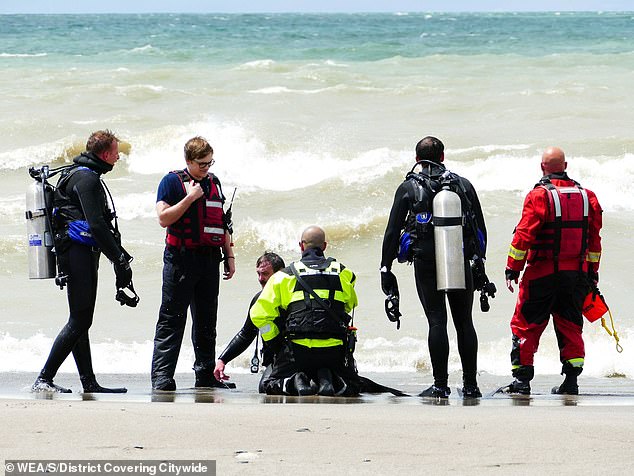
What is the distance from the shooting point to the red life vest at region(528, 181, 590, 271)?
6.93 meters

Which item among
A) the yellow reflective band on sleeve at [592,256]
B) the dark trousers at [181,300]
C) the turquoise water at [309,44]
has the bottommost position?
the dark trousers at [181,300]

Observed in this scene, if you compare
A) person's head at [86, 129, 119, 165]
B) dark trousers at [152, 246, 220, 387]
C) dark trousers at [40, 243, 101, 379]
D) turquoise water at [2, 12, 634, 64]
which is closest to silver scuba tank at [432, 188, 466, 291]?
dark trousers at [152, 246, 220, 387]

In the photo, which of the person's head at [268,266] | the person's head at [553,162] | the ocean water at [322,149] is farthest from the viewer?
the ocean water at [322,149]

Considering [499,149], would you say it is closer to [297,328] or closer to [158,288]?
[158,288]

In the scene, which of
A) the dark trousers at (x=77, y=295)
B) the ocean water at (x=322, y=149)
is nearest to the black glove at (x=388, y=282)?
the dark trousers at (x=77, y=295)

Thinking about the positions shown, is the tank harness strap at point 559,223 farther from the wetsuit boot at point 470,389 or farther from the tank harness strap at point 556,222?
the wetsuit boot at point 470,389

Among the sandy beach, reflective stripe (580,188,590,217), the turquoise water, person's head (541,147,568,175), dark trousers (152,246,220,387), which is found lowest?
the sandy beach

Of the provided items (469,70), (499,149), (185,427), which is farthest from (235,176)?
(469,70)

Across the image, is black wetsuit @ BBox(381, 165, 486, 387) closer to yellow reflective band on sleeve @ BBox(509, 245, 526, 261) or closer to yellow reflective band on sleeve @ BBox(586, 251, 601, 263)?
yellow reflective band on sleeve @ BBox(509, 245, 526, 261)

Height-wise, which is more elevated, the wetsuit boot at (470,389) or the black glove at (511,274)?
the black glove at (511,274)

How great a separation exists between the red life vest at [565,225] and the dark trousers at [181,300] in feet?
6.98

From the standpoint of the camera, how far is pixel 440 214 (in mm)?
6488

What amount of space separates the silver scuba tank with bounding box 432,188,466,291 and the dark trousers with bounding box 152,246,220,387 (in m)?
1.52

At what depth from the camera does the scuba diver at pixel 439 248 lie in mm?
6496
